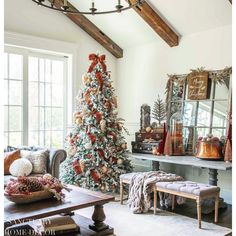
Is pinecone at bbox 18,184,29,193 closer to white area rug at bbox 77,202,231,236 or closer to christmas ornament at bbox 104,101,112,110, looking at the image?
white area rug at bbox 77,202,231,236

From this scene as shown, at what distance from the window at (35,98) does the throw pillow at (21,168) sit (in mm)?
1043

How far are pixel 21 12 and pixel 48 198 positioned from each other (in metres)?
3.49

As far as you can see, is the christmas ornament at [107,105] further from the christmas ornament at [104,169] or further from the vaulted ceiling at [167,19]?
the vaulted ceiling at [167,19]

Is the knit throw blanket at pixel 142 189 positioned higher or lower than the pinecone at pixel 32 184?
lower

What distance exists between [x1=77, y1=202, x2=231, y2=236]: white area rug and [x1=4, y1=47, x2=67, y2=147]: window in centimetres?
201

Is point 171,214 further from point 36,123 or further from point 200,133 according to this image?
point 36,123

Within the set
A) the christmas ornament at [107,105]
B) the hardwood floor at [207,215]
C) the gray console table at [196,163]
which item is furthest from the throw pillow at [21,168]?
the hardwood floor at [207,215]

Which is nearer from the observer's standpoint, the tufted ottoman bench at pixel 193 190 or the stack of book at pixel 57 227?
the stack of book at pixel 57 227

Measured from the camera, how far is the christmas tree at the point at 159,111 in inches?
215

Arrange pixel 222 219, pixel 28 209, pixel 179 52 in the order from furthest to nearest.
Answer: pixel 179 52, pixel 222 219, pixel 28 209

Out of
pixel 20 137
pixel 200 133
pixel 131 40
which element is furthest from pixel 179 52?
pixel 20 137

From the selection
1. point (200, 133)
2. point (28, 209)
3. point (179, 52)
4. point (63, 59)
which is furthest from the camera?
point (63, 59)

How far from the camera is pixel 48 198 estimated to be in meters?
2.92

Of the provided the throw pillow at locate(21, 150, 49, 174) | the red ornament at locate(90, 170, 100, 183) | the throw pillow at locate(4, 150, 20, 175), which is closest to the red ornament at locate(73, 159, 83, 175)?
the red ornament at locate(90, 170, 100, 183)
